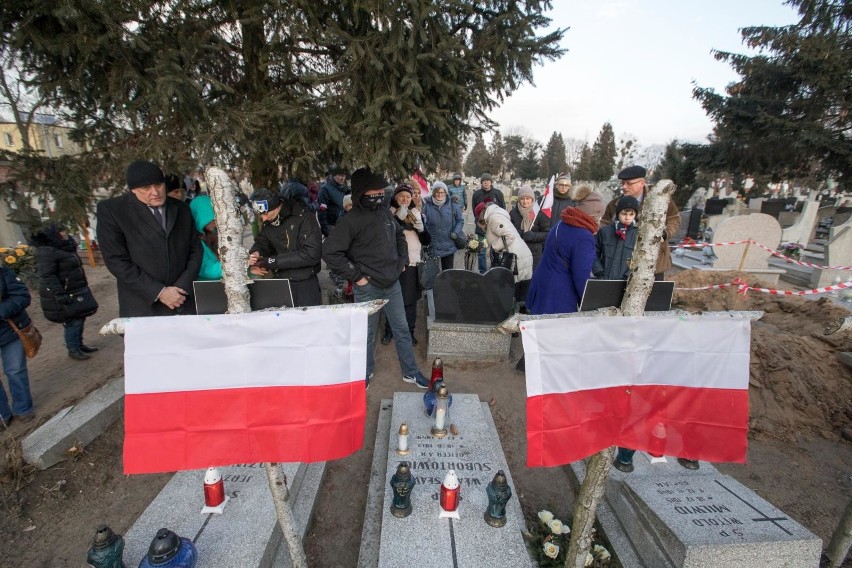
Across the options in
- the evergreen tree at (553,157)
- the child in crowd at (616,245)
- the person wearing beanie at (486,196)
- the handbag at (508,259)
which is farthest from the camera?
the evergreen tree at (553,157)

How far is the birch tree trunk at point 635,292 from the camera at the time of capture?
1.73 meters

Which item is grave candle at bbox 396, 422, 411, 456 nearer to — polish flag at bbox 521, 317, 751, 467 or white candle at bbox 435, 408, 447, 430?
white candle at bbox 435, 408, 447, 430

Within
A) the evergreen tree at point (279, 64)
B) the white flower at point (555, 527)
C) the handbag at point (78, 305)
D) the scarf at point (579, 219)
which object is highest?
the evergreen tree at point (279, 64)

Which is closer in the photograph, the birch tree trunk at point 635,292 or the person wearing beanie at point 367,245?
the birch tree trunk at point 635,292

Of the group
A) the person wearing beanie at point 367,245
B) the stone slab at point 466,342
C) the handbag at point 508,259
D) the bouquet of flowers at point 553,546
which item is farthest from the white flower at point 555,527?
the handbag at point 508,259

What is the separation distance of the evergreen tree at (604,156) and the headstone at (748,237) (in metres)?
41.8

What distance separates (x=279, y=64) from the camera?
3512mm

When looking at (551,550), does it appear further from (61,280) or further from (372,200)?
(61,280)

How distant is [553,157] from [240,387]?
203ft

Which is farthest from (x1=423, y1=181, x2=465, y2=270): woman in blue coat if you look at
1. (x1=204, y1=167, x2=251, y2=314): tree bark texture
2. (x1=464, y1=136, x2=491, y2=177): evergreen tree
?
(x1=464, y1=136, x2=491, y2=177): evergreen tree

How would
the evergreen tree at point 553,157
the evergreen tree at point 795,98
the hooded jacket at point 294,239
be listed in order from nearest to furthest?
the hooded jacket at point 294,239, the evergreen tree at point 795,98, the evergreen tree at point 553,157

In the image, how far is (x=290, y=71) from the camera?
3.50 m

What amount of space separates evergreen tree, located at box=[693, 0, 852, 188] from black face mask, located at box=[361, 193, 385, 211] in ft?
57.6

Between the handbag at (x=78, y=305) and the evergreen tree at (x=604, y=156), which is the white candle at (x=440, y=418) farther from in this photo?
the evergreen tree at (x=604, y=156)
